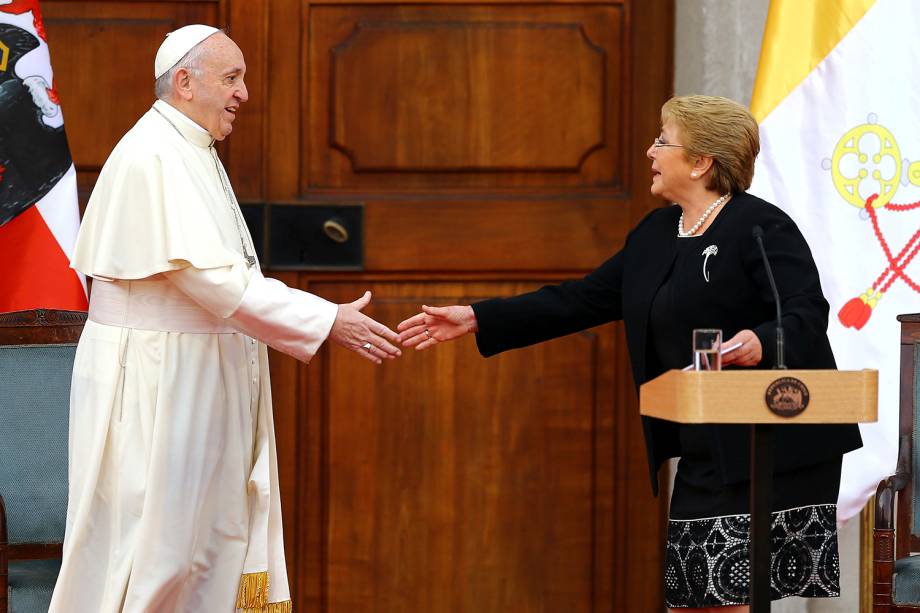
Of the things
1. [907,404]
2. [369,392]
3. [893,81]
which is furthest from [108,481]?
[893,81]

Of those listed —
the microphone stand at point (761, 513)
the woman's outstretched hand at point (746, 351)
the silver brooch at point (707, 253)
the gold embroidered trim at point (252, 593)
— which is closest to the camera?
the microphone stand at point (761, 513)

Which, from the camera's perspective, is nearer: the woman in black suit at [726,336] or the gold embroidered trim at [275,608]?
the woman in black suit at [726,336]

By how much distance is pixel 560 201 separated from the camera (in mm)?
4461

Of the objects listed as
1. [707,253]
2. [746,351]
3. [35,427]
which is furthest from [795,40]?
[35,427]

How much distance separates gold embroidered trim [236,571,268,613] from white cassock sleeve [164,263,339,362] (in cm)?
57

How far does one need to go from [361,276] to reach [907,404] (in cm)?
178

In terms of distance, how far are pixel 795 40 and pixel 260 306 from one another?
185cm

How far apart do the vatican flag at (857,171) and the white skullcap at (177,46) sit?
165 cm

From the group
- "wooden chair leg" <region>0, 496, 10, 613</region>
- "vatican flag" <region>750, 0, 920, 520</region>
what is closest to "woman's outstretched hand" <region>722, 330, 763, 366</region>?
"vatican flag" <region>750, 0, 920, 520</region>

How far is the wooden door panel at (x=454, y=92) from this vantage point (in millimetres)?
4430

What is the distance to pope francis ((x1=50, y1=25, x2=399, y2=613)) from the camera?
10.7 feet

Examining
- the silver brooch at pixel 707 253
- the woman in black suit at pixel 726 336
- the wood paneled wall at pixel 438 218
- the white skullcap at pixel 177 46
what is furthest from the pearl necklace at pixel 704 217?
the white skullcap at pixel 177 46

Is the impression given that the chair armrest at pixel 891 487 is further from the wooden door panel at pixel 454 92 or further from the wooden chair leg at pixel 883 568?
the wooden door panel at pixel 454 92

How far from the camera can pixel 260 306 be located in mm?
3289
